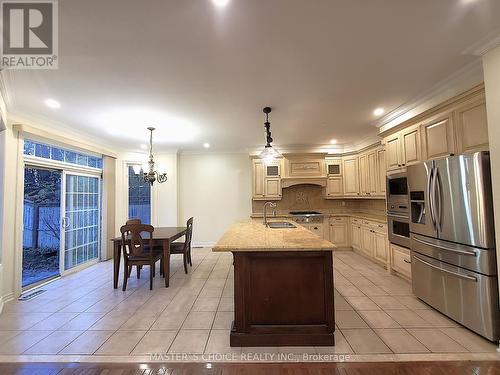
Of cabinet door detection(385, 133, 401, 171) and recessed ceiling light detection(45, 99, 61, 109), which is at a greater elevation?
recessed ceiling light detection(45, 99, 61, 109)

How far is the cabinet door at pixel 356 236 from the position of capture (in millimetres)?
5219

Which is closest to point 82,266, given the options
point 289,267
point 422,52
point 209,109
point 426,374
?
point 209,109

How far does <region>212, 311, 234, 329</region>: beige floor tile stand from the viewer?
247 cm

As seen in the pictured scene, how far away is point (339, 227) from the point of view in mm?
5668

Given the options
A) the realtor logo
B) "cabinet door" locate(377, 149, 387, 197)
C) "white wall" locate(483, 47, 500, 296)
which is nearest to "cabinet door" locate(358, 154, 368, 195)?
"cabinet door" locate(377, 149, 387, 197)

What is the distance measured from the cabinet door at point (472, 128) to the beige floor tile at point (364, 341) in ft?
6.81

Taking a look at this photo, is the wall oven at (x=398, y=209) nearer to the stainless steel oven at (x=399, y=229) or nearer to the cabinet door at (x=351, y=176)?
the stainless steel oven at (x=399, y=229)

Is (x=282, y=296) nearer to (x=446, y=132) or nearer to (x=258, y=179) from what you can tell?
(x=446, y=132)

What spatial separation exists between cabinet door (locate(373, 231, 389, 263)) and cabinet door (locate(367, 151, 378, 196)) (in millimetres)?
910

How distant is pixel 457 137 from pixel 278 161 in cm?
364

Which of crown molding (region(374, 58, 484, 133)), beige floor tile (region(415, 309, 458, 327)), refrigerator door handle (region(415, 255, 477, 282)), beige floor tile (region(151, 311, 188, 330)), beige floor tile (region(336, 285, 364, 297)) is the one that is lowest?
beige floor tile (region(415, 309, 458, 327))

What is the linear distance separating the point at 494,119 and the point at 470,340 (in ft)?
6.49

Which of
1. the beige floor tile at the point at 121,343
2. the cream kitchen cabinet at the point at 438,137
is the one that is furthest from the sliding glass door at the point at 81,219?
the cream kitchen cabinet at the point at 438,137

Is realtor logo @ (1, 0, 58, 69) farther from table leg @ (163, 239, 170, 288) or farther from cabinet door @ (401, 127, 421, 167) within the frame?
cabinet door @ (401, 127, 421, 167)
